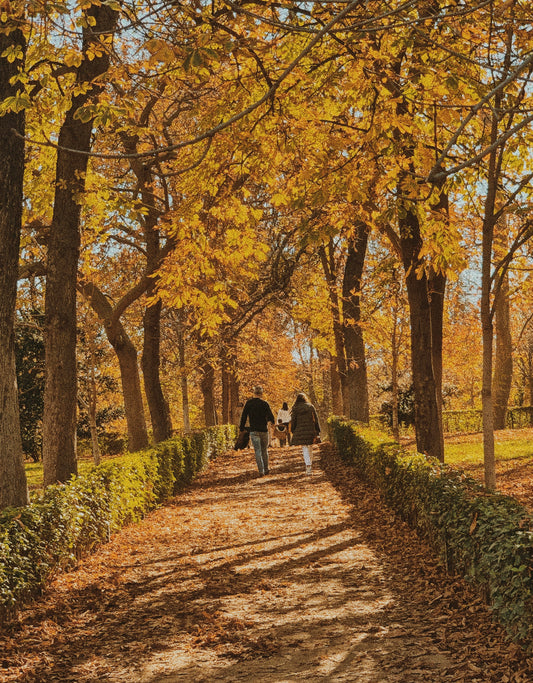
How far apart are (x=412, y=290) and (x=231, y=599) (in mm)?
5449

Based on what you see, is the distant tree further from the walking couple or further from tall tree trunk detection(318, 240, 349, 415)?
the walking couple

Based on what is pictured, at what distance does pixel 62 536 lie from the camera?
760 centimetres

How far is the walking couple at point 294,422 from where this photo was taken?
1605cm

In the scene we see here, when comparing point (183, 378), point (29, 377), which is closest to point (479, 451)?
point (183, 378)

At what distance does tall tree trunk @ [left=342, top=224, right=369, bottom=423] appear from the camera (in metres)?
19.0

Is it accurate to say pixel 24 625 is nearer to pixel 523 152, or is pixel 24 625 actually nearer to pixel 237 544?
pixel 237 544

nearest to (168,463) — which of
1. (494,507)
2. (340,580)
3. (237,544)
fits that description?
(237,544)

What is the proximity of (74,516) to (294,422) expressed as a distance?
865cm

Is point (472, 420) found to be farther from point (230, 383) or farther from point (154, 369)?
point (154, 369)

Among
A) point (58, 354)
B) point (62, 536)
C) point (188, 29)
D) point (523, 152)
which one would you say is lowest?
point (62, 536)

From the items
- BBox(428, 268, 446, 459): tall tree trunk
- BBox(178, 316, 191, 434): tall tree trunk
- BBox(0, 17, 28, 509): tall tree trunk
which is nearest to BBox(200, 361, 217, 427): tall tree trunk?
BBox(178, 316, 191, 434): tall tree trunk

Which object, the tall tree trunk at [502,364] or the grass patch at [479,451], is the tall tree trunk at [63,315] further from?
the tall tree trunk at [502,364]

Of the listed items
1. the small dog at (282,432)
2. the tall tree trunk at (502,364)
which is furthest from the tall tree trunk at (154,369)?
the tall tree trunk at (502,364)

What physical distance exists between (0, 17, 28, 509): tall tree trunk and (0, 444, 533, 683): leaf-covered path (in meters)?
1.19
